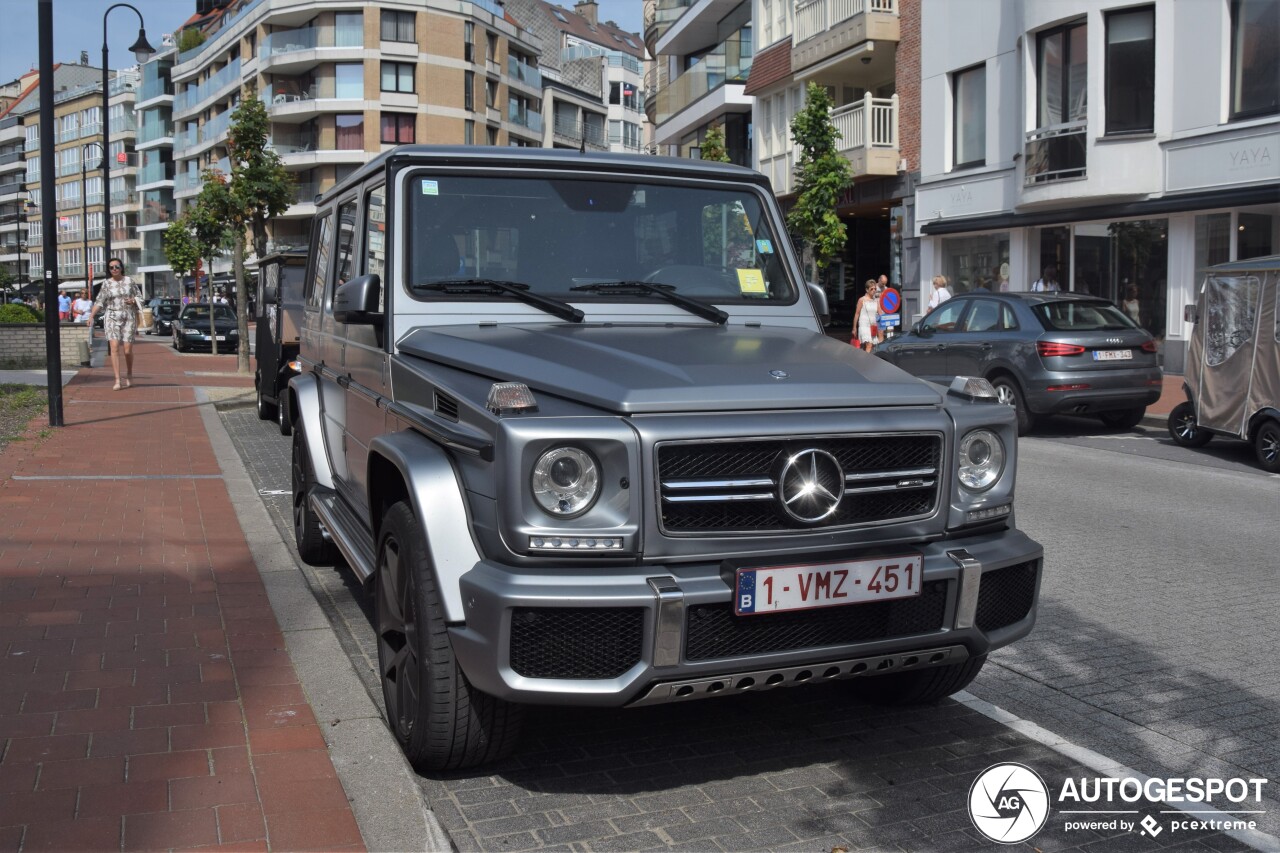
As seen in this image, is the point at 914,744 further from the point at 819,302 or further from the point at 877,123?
the point at 877,123

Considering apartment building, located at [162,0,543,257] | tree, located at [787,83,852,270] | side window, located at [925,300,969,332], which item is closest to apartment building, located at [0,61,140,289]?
apartment building, located at [162,0,543,257]

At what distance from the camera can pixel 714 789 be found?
3840mm

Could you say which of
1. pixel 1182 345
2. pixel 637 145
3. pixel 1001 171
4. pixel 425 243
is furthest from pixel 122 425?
pixel 637 145

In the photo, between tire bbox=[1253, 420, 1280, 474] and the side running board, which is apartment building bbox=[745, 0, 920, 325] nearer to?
tire bbox=[1253, 420, 1280, 474]

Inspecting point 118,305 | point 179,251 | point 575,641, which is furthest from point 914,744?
point 179,251

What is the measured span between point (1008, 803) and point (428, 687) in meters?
1.76

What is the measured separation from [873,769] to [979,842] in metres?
0.56

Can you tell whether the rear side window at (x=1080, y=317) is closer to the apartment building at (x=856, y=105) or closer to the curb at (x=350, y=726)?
the curb at (x=350, y=726)

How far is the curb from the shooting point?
3.44m

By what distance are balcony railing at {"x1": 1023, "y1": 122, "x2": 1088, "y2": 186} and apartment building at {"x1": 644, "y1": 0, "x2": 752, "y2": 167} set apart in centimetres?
1462

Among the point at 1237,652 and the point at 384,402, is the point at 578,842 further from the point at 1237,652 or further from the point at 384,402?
the point at 1237,652

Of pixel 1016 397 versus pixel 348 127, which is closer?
pixel 1016 397

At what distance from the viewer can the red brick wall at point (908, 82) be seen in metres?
28.0

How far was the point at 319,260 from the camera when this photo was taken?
6668 mm
